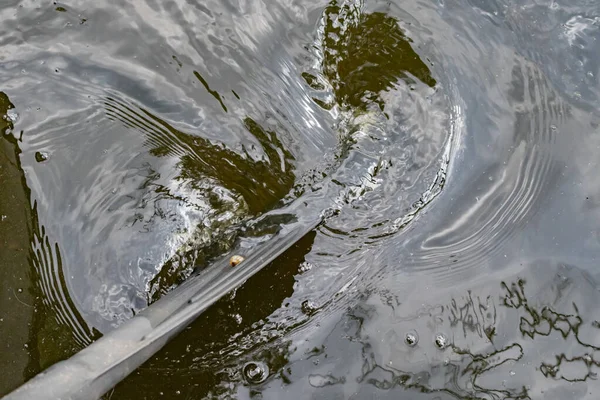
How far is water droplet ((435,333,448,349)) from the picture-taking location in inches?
98.0

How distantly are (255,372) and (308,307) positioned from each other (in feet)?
1.25

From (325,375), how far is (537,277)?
1160 mm

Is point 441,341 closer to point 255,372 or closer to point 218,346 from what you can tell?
point 255,372

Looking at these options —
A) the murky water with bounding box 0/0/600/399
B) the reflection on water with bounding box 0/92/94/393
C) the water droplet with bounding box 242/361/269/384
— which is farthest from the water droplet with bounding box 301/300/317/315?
the reflection on water with bounding box 0/92/94/393

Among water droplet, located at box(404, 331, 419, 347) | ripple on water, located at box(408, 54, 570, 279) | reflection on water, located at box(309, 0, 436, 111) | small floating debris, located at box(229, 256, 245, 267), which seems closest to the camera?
small floating debris, located at box(229, 256, 245, 267)

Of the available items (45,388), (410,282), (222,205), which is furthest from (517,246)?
(45,388)

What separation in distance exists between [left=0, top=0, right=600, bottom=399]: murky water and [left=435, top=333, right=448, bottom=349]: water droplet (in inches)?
0.4

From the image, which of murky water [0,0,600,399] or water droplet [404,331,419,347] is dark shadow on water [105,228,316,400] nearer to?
murky water [0,0,600,399]

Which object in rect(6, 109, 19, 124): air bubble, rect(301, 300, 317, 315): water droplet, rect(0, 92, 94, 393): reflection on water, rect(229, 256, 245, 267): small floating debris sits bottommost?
rect(0, 92, 94, 393): reflection on water

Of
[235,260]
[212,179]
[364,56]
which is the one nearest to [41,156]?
[212,179]

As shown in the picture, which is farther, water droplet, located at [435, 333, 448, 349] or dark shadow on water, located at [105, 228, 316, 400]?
water droplet, located at [435, 333, 448, 349]

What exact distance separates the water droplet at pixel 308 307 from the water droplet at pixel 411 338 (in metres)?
0.45

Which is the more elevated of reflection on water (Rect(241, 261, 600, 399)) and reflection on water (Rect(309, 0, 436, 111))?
reflection on water (Rect(309, 0, 436, 111))

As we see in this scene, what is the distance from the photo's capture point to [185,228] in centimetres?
254
